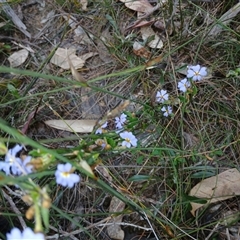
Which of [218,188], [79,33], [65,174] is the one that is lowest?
[218,188]

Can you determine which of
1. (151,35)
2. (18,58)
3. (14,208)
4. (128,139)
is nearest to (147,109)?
(128,139)

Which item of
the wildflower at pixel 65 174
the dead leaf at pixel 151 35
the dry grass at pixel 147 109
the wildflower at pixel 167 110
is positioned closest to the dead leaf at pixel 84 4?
the dry grass at pixel 147 109

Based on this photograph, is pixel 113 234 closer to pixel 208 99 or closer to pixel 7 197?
pixel 7 197

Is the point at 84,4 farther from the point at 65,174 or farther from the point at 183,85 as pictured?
the point at 65,174

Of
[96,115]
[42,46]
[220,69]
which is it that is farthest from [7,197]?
[220,69]

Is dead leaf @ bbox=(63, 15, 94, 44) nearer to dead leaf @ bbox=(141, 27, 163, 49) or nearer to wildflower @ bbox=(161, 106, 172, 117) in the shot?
dead leaf @ bbox=(141, 27, 163, 49)

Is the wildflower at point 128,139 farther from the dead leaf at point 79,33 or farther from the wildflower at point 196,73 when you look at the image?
the dead leaf at point 79,33

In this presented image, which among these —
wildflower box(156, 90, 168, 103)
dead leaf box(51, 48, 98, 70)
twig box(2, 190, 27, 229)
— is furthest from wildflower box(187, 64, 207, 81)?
twig box(2, 190, 27, 229)
